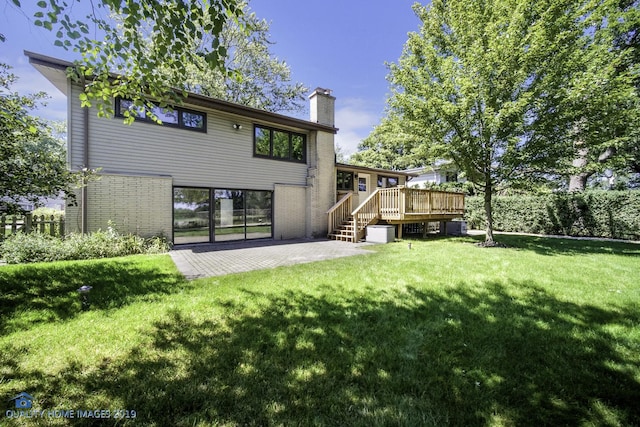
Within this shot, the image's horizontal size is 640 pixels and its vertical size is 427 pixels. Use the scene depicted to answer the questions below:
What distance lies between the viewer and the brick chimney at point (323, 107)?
13141 mm

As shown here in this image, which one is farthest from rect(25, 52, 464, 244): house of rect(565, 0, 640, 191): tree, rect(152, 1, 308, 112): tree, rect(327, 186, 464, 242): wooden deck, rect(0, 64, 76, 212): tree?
rect(152, 1, 308, 112): tree

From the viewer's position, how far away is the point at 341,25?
13.0 meters

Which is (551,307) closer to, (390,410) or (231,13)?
(390,410)

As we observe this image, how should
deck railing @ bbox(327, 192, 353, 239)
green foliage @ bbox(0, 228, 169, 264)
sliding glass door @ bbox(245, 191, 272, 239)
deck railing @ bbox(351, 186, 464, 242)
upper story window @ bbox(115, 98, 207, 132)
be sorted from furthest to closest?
deck railing @ bbox(327, 192, 353, 239)
sliding glass door @ bbox(245, 191, 272, 239)
deck railing @ bbox(351, 186, 464, 242)
upper story window @ bbox(115, 98, 207, 132)
green foliage @ bbox(0, 228, 169, 264)

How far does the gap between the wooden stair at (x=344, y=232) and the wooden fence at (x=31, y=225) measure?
9.36 metres

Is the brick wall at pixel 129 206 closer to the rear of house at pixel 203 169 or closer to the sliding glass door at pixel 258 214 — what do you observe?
the rear of house at pixel 203 169

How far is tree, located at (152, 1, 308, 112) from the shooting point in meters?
19.5

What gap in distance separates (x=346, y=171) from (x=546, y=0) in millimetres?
9909

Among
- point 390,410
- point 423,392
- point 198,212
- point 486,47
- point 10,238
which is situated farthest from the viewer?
point 198,212

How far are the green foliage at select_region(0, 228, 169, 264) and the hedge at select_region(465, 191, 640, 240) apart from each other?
61.6ft

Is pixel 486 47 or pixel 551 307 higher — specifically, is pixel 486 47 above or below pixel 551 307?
above

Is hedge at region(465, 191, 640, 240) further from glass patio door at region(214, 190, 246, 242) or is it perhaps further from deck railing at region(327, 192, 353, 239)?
glass patio door at region(214, 190, 246, 242)

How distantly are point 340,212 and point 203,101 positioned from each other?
24.5 ft

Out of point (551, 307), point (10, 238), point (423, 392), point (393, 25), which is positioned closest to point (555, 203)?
point (393, 25)
